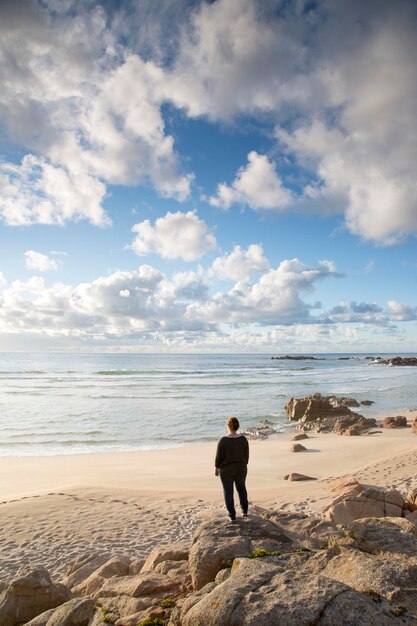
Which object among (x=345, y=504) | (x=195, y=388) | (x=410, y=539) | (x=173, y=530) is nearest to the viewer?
(x=410, y=539)

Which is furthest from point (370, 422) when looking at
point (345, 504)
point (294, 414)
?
point (345, 504)

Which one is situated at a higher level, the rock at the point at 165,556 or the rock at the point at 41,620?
the rock at the point at 41,620

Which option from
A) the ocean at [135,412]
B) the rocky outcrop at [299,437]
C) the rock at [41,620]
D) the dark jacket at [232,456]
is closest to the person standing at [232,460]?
the dark jacket at [232,456]

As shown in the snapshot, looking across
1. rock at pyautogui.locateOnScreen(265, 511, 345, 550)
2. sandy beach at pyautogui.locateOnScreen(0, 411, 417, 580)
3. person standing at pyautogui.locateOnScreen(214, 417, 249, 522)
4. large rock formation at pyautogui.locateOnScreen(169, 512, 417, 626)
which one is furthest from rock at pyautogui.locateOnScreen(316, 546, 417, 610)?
sandy beach at pyautogui.locateOnScreen(0, 411, 417, 580)

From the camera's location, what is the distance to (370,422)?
2614 cm

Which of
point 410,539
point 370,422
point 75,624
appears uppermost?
point 410,539

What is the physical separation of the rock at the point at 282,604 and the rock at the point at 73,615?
1.46m

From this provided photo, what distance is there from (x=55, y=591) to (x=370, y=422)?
23775mm

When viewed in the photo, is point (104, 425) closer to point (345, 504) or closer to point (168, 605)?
point (345, 504)

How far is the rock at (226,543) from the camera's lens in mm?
5551

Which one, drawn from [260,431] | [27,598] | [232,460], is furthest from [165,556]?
[260,431]

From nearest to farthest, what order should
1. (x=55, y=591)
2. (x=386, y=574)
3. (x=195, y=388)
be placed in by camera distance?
(x=386, y=574) < (x=55, y=591) < (x=195, y=388)

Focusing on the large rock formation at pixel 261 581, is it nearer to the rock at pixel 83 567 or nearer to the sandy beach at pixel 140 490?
the rock at pixel 83 567

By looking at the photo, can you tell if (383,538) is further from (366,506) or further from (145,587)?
(366,506)
